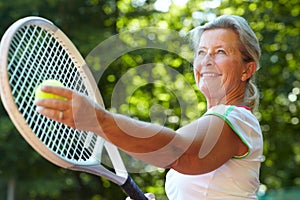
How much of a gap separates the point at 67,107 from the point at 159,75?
5916mm

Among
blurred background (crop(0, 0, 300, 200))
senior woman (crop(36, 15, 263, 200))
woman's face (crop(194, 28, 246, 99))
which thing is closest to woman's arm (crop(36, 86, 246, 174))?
senior woman (crop(36, 15, 263, 200))

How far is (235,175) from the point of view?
4.74ft

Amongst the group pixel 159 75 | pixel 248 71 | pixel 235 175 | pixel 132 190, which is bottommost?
pixel 159 75

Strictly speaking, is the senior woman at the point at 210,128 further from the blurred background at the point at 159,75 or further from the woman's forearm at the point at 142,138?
the blurred background at the point at 159,75

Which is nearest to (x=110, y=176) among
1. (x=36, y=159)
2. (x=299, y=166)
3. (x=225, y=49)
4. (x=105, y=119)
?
(x=225, y=49)

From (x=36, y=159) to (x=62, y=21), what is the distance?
5.25 feet

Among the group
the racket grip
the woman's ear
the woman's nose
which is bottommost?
the racket grip

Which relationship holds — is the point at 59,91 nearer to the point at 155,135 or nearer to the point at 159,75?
the point at 155,135

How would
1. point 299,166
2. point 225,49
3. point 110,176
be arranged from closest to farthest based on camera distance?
point 225,49 < point 110,176 < point 299,166

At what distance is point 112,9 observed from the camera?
744cm

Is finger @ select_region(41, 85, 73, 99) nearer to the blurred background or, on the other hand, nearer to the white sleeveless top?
the white sleeveless top

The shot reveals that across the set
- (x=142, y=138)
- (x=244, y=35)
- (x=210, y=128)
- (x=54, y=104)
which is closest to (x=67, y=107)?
(x=54, y=104)

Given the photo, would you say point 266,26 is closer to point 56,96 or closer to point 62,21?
point 62,21

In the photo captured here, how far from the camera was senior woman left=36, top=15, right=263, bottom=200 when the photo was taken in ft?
3.67
